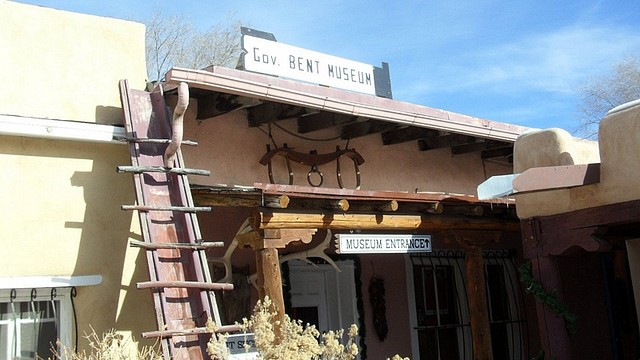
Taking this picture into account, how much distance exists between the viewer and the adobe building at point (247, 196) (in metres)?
6.18

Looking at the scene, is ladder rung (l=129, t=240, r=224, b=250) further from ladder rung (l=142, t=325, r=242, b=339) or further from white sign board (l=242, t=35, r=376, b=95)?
white sign board (l=242, t=35, r=376, b=95)

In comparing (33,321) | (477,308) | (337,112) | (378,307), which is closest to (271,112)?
(337,112)

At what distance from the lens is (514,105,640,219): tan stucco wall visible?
7.23 meters

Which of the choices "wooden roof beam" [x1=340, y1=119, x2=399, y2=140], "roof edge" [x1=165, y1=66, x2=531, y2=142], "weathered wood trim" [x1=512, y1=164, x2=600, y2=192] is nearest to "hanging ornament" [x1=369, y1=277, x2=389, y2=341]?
"wooden roof beam" [x1=340, y1=119, x2=399, y2=140]

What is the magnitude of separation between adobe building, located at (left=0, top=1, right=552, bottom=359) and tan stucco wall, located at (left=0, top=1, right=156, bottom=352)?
1 centimetres

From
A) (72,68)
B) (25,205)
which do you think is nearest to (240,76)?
(72,68)

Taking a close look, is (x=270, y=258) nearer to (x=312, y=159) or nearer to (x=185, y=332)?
(x=185, y=332)

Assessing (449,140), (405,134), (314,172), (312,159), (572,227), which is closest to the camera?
(572,227)

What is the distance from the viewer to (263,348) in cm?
438

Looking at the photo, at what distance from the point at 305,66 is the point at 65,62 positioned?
106 inches

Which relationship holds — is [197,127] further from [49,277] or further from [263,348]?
[263,348]

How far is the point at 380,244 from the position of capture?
7.82 m

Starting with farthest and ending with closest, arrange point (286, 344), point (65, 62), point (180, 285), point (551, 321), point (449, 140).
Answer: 1. point (449, 140)
2. point (551, 321)
3. point (65, 62)
4. point (180, 285)
5. point (286, 344)

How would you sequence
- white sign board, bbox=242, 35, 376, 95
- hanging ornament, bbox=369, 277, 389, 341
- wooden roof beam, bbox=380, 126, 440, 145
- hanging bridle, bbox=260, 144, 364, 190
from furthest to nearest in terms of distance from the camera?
hanging ornament, bbox=369, 277, 389, 341 → wooden roof beam, bbox=380, 126, 440, 145 → hanging bridle, bbox=260, 144, 364, 190 → white sign board, bbox=242, 35, 376, 95
